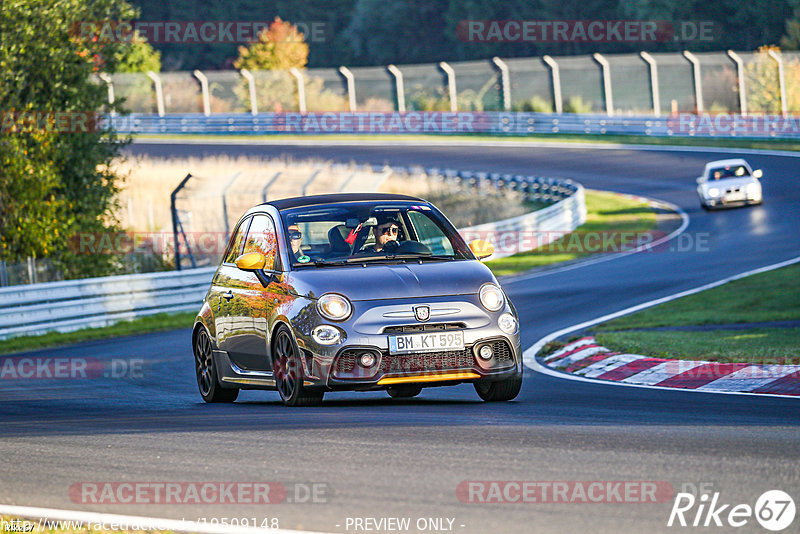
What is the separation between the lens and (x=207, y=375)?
11109 mm

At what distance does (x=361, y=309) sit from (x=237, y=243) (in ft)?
7.97

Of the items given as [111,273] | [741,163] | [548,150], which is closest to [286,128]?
[548,150]

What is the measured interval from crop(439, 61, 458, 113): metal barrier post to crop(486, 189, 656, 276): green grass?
64.5 feet

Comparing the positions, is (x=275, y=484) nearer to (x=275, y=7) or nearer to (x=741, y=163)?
(x=741, y=163)

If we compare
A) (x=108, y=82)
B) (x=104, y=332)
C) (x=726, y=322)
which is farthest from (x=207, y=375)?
(x=108, y=82)

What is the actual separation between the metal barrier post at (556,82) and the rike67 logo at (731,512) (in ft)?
175

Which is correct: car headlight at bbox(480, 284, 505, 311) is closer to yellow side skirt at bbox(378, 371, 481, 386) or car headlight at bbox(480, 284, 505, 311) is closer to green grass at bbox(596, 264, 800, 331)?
yellow side skirt at bbox(378, 371, 481, 386)

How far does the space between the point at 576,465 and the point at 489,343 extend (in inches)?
110

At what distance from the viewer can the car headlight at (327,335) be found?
895 centimetres

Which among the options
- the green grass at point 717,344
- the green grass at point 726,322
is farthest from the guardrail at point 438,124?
the green grass at point 717,344

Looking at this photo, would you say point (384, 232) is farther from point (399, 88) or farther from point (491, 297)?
point (399, 88)

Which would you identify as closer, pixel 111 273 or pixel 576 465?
pixel 576 465

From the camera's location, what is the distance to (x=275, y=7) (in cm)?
9350

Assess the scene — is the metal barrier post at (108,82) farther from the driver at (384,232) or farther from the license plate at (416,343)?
the license plate at (416,343)
